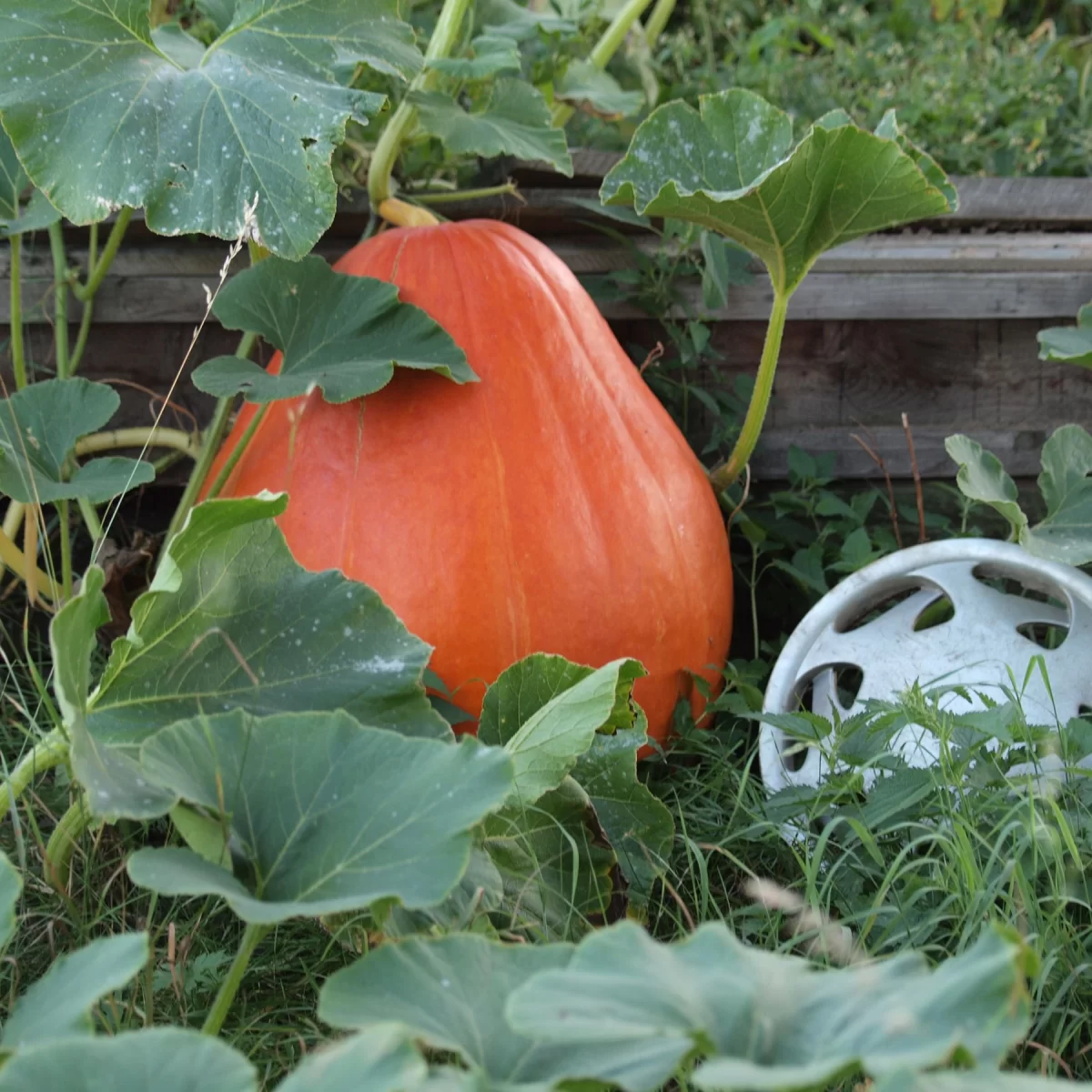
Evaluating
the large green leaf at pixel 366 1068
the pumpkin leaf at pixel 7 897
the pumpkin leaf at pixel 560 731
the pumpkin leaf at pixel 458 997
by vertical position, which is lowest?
the pumpkin leaf at pixel 560 731

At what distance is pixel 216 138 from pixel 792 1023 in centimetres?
90

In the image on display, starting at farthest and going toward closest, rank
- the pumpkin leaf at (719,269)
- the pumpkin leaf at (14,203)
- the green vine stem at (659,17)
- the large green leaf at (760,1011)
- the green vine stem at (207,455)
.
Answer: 1. the green vine stem at (659,17)
2. the pumpkin leaf at (719,269)
3. the green vine stem at (207,455)
4. the pumpkin leaf at (14,203)
5. the large green leaf at (760,1011)

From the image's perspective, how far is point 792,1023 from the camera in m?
0.53

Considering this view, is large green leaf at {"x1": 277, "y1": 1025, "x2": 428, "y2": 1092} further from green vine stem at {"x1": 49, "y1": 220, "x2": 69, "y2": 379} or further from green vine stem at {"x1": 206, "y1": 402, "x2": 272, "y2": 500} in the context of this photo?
green vine stem at {"x1": 49, "y1": 220, "x2": 69, "y2": 379}

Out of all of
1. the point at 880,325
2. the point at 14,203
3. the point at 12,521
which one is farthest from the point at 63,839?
the point at 880,325

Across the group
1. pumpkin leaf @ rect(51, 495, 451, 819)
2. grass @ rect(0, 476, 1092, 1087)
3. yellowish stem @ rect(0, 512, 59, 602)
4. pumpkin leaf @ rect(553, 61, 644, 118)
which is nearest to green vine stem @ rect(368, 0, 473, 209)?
pumpkin leaf @ rect(553, 61, 644, 118)

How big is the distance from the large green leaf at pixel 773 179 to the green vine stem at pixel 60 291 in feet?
2.26

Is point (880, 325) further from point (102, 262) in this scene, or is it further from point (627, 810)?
point (102, 262)

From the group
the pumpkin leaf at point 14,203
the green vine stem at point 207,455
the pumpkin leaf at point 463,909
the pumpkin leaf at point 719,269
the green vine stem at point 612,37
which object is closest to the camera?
the pumpkin leaf at point 463,909

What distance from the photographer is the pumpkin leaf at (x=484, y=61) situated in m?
1.29

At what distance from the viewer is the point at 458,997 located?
62 cm

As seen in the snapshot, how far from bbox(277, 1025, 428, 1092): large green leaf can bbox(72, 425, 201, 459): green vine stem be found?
1.10 meters

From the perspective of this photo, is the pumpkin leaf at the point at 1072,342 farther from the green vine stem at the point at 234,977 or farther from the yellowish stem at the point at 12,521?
the yellowish stem at the point at 12,521

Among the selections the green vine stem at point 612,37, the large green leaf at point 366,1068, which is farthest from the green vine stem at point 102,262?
the large green leaf at point 366,1068
